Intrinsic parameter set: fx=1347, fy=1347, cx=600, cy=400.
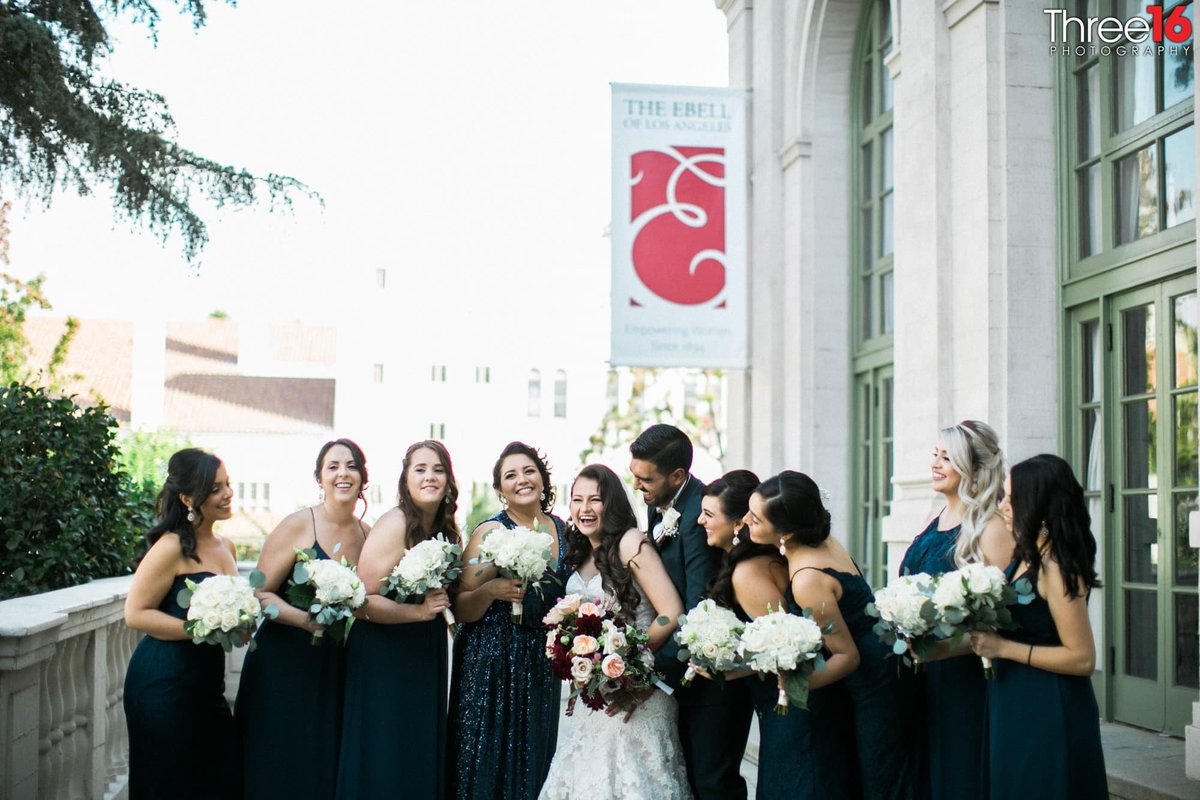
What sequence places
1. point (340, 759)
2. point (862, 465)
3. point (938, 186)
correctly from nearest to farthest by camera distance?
1. point (340, 759)
2. point (938, 186)
3. point (862, 465)

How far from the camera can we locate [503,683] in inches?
238

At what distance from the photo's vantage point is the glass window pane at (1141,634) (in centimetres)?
767

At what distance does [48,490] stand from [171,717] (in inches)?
147

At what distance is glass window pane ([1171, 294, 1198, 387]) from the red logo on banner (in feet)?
19.1

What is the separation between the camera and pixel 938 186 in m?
9.12

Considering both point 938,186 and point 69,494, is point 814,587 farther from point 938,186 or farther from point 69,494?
point 69,494

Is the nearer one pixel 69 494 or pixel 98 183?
pixel 69 494

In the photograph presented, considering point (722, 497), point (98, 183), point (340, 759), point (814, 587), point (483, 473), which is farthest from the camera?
point (483, 473)

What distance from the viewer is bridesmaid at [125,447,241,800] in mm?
5609

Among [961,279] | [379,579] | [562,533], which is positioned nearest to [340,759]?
[379,579]

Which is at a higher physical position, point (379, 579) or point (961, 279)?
point (961, 279)

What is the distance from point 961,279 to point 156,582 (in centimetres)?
560

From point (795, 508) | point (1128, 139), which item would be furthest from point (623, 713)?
point (1128, 139)

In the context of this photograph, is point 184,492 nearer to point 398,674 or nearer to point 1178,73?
point 398,674
